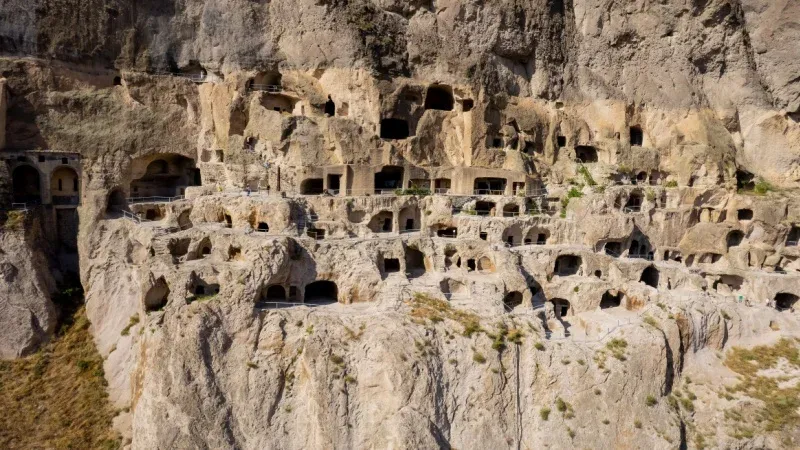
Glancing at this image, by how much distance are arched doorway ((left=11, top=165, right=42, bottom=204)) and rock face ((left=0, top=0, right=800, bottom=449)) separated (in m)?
0.17

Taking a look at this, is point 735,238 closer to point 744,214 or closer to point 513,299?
point 744,214

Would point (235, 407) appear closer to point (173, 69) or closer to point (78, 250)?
point (78, 250)

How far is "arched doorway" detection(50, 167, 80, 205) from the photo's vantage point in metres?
30.2

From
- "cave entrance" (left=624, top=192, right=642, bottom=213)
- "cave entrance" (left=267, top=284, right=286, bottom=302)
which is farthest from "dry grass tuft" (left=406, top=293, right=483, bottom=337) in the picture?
"cave entrance" (left=624, top=192, right=642, bottom=213)

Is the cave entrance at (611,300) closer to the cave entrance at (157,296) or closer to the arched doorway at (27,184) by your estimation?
the cave entrance at (157,296)

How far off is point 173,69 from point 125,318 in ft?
61.7

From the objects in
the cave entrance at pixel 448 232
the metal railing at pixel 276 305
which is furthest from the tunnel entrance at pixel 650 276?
the metal railing at pixel 276 305

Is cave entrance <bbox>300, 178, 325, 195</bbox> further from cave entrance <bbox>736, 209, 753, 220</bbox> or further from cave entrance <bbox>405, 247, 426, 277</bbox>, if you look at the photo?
cave entrance <bbox>736, 209, 753, 220</bbox>

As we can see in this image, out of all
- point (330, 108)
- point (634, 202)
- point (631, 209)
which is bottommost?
point (631, 209)

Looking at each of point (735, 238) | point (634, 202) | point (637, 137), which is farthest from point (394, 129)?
point (735, 238)

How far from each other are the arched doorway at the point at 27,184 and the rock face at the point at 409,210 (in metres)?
0.17

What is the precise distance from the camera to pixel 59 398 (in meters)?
23.2

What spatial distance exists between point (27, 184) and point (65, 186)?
2.21 m

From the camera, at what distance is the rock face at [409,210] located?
21750mm
